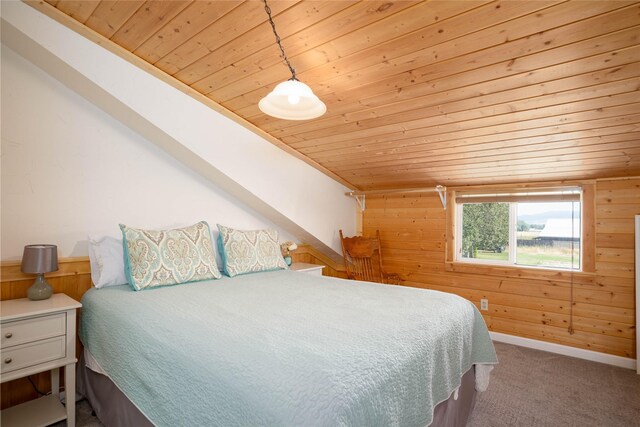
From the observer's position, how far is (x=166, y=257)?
2.21 metres

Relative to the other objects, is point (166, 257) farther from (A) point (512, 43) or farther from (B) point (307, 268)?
(A) point (512, 43)

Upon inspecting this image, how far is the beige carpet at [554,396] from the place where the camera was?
196 centimetres

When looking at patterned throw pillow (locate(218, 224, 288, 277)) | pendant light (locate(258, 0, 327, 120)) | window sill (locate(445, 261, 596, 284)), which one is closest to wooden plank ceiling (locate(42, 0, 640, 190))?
pendant light (locate(258, 0, 327, 120))

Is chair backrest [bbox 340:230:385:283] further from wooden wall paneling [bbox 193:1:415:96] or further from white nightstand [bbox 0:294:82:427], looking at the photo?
white nightstand [bbox 0:294:82:427]

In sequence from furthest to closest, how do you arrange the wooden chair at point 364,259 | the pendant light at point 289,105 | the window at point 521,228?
the wooden chair at point 364,259
the window at point 521,228
the pendant light at point 289,105

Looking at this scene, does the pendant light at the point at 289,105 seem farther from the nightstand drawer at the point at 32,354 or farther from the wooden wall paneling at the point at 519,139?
the nightstand drawer at the point at 32,354

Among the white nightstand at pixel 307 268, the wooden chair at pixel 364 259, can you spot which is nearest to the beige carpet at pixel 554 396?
the wooden chair at pixel 364 259

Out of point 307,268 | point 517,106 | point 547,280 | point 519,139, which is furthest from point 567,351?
point 307,268

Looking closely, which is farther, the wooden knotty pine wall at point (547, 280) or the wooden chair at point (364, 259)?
the wooden chair at point (364, 259)

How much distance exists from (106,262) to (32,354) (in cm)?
62

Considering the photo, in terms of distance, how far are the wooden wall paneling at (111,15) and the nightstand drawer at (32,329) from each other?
5.45 feet

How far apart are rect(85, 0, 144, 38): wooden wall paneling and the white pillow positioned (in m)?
1.30

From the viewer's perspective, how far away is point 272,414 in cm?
90

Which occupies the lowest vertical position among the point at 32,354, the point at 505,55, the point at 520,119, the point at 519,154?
the point at 32,354
